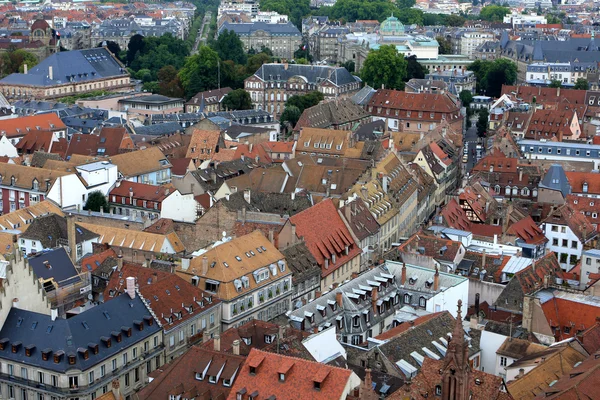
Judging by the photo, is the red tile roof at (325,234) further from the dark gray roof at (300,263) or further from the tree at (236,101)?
the tree at (236,101)

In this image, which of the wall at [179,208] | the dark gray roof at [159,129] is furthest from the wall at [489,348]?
the dark gray roof at [159,129]

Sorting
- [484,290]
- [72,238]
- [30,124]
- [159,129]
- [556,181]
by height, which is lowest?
[159,129]

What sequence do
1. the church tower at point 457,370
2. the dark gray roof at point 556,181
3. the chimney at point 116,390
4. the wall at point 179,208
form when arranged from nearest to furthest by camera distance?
the church tower at point 457,370 < the chimney at point 116,390 < the wall at point 179,208 < the dark gray roof at point 556,181

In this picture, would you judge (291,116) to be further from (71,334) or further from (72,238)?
(71,334)

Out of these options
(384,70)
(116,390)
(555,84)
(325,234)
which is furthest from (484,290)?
(384,70)

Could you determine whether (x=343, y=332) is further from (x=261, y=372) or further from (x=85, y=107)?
(x=85, y=107)

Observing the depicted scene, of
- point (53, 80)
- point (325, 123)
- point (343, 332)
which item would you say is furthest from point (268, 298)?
point (53, 80)

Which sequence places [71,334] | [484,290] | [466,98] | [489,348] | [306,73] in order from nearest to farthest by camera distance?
1. [71,334]
2. [489,348]
3. [484,290]
4. [466,98]
5. [306,73]
